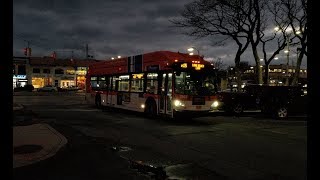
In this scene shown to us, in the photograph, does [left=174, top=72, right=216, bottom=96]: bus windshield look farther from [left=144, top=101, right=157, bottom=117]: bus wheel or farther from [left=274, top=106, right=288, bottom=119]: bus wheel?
[left=274, top=106, right=288, bottom=119]: bus wheel

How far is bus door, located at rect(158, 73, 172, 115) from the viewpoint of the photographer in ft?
57.1

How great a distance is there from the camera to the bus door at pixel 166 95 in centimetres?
1741

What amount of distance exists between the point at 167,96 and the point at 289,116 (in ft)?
31.3

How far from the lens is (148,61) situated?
1964 centimetres

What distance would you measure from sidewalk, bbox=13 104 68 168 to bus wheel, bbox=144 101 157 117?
628cm

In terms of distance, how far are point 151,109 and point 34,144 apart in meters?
9.19

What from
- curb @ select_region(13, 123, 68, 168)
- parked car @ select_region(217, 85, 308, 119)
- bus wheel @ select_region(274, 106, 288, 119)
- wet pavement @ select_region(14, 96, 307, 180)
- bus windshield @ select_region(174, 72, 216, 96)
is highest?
bus windshield @ select_region(174, 72, 216, 96)

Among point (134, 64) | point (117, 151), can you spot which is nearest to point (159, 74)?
point (134, 64)

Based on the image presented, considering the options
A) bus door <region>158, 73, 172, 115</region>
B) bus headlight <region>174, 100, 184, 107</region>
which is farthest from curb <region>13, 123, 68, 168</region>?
bus door <region>158, 73, 172, 115</region>

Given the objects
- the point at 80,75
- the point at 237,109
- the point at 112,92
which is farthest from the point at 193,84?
the point at 80,75

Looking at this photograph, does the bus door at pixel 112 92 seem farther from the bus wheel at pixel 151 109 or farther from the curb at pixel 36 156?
the curb at pixel 36 156

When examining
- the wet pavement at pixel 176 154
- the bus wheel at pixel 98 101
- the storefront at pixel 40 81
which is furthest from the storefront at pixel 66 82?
the wet pavement at pixel 176 154

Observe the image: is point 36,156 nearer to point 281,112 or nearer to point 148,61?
point 148,61

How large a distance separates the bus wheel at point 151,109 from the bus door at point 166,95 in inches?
23.1
